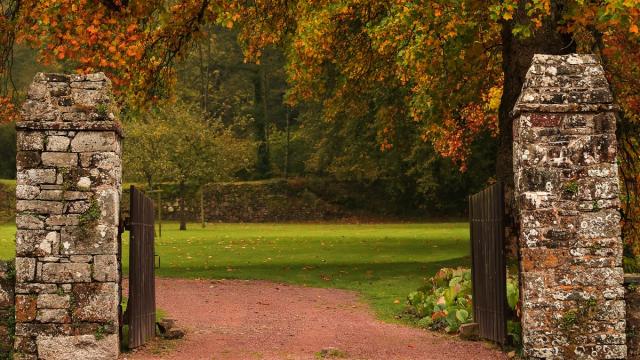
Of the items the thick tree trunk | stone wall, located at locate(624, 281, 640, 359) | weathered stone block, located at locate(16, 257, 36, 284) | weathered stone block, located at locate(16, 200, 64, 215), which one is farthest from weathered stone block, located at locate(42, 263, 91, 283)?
the thick tree trunk

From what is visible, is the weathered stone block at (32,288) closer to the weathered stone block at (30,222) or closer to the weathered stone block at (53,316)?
the weathered stone block at (53,316)

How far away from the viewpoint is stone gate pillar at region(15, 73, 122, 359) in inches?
379

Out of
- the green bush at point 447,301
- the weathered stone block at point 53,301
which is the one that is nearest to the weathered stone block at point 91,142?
the weathered stone block at point 53,301

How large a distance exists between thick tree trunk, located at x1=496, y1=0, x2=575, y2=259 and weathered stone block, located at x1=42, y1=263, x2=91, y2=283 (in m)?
8.23

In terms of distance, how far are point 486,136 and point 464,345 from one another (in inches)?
1147

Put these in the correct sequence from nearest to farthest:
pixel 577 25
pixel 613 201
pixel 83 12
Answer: pixel 613 201
pixel 577 25
pixel 83 12

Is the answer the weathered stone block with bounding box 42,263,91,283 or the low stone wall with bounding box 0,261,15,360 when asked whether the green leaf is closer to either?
the weathered stone block with bounding box 42,263,91,283

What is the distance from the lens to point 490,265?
1073 cm

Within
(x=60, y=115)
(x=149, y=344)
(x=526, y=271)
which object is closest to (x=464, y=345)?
(x=526, y=271)

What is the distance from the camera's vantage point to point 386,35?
61.5ft

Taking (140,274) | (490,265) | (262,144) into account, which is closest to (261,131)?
(262,144)

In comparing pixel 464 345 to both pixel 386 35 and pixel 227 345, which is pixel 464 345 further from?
pixel 386 35

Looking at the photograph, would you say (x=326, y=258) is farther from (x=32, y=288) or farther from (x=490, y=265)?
(x=32, y=288)

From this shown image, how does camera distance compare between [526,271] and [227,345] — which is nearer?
[526,271]
